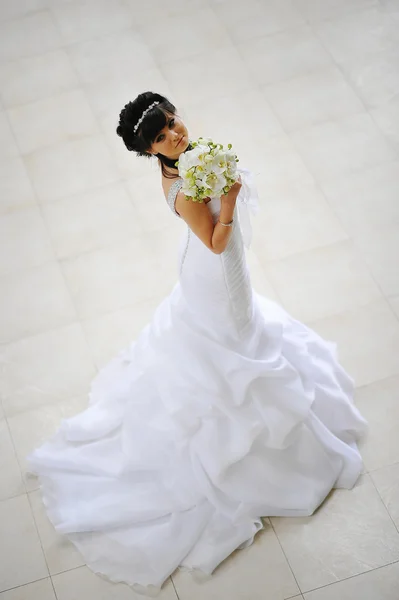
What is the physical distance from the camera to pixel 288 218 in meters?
4.54

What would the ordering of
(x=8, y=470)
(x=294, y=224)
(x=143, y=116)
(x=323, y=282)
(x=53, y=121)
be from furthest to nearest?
(x=53, y=121) → (x=294, y=224) → (x=323, y=282) → (x=8, y=470) → (x=143, y=116)

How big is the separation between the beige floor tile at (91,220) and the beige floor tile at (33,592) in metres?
1.81

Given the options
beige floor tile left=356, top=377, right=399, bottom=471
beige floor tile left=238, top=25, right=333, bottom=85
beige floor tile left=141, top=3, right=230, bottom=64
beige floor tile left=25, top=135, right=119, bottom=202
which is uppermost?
beige floor tile left=141, top=3, right=230, bottom=64

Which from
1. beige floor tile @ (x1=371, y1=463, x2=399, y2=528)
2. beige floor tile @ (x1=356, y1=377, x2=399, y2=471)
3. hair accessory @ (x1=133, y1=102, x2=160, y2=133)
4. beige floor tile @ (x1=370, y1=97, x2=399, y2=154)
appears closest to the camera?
hair accessory @ (x1=133, y1=102, x2=160, y2=133)

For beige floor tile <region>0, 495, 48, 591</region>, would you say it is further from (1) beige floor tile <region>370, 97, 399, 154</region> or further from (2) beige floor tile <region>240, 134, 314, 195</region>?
(1) beige floor tile <region>370, 97, 399, 154</region>

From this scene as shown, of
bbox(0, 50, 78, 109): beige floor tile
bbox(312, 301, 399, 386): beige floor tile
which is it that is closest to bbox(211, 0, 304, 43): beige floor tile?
bbox(0, 50, 78, 109): beige floor tile

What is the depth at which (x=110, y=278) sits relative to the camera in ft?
14.2

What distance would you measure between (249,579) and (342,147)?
2.68 metres

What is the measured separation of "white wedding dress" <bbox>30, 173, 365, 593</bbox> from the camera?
10.4 feet

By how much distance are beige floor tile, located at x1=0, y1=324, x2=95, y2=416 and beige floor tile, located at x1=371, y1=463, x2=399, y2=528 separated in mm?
1420

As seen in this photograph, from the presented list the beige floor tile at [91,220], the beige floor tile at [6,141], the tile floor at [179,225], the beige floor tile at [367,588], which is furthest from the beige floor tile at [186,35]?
the beige floor tile at [367,588]

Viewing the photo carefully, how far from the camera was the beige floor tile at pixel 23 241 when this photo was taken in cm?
443

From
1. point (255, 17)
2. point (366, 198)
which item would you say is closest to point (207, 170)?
point (366, 198)

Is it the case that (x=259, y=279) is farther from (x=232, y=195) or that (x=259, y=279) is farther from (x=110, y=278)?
(x=232, y=195)
